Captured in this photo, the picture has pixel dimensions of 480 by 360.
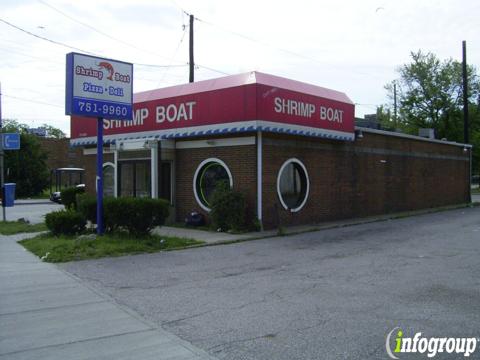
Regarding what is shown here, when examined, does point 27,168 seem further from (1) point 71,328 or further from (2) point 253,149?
(1) point 71,328

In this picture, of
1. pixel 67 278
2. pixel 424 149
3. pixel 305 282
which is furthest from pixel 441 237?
pixel 424 149

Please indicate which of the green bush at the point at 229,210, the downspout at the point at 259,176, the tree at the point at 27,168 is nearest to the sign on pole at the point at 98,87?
the green bush at the point at 229,210

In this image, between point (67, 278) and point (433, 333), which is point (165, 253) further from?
point (433, 333)

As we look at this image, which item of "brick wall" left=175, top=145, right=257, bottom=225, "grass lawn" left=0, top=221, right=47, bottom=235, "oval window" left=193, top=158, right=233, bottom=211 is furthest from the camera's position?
"oval window" left=193, top=158, right=233, bottom=211

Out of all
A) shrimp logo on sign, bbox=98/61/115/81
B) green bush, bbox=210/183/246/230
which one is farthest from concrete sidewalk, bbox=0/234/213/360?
green bush, bbox=210/183/246/230

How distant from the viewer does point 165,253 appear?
12.0 metres

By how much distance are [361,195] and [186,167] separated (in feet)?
25.8

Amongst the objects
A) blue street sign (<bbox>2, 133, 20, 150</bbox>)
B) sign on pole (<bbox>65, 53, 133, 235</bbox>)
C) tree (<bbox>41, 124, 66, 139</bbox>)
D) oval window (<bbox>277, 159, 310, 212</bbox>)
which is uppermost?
tree (<bbox>41, 124, 66, 139</bbox>)

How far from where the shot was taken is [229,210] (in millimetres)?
15508

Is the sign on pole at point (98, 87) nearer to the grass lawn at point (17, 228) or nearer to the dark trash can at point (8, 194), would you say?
the grass lawn at point (17, 228)

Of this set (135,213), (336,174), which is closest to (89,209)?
(135,213)

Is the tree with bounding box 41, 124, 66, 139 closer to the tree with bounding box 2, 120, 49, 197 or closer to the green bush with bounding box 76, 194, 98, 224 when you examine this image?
the tree with bounding box 2, 120, 49, 197

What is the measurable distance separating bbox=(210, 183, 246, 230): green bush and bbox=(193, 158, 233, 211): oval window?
123 centimetres

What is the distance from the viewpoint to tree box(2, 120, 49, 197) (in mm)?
42031
